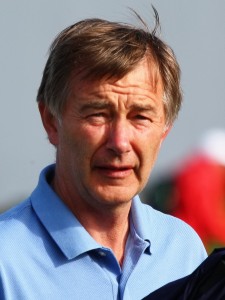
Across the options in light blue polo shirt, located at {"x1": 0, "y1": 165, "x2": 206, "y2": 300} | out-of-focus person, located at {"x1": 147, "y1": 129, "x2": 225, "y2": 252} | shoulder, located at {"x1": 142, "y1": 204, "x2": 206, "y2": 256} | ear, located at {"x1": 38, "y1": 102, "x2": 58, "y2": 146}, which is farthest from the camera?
out-of-focus person, located at {"x1": 147, "y1": 129, "x2": 225, "y2": 252}

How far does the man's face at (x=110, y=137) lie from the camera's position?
274 centimetres

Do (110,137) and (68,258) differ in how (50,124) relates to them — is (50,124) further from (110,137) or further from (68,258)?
(68,258)

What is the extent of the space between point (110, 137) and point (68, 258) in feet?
1.05

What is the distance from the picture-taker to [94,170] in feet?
9.14

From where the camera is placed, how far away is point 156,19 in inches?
120

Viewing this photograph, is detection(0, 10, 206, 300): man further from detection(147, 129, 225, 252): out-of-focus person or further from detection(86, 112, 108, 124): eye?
detection(147, 129, 225, 252): out-of-focus person

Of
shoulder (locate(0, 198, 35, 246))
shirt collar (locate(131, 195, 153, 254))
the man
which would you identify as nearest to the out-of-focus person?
shirt collar (locate(131, 195, 153, 254))

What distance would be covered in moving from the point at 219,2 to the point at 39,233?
191 centimetres

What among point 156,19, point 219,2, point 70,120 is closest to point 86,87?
point 70,120

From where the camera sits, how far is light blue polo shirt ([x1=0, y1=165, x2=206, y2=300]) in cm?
271

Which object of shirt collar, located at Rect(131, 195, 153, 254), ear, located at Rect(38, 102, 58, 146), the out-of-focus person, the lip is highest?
ear, located at Rect(38, 102, 58, 146)

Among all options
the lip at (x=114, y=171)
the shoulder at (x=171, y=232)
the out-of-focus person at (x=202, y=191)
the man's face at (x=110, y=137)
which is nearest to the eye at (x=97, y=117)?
the man's face at (x=110, y=137)

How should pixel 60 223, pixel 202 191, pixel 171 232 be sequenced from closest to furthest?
pixel 60 223
pixel 171 232
pixel 202 191

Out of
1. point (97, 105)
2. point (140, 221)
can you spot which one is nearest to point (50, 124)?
point (97, 105)
